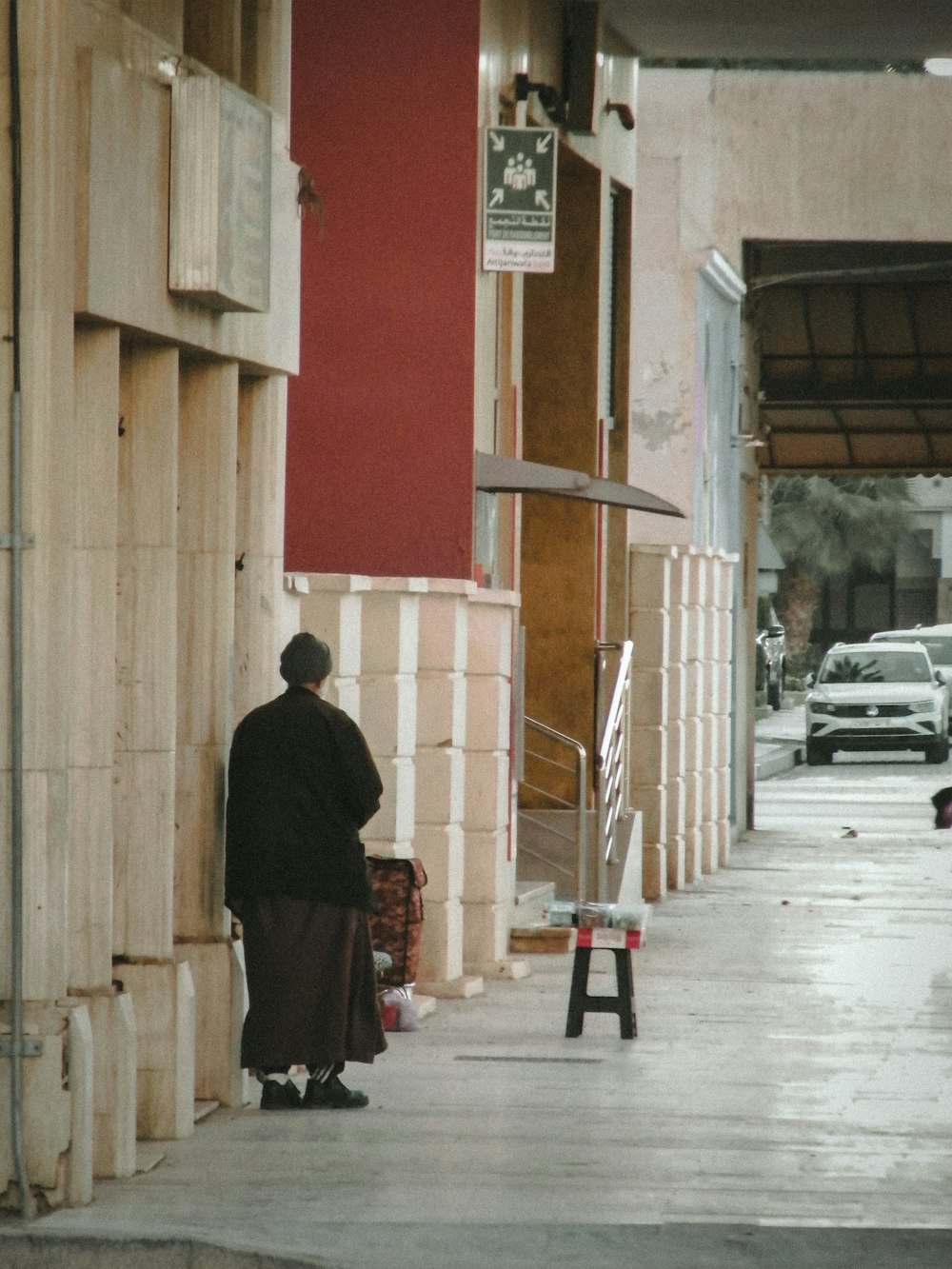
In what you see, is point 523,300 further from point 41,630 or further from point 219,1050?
point 41,630

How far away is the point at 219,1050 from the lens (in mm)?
10078

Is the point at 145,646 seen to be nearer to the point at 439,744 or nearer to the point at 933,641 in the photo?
the point at 439,744

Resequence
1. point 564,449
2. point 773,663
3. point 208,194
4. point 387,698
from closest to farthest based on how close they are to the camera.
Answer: point 208,194 < point 387,698 < point 564,449 < point 773,663

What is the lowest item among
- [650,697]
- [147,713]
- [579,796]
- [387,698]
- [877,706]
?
[877,706]

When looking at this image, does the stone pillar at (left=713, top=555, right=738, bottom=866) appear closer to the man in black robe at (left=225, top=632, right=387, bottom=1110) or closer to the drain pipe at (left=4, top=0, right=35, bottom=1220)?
the man in black robe at (left=225, top=632, right=387, bottom=1110)

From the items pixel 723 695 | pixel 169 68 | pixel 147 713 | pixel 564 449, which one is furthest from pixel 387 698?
pixel 723 695

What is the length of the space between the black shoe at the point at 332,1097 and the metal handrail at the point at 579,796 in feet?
21.0

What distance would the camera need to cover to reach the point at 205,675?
9.94 metres

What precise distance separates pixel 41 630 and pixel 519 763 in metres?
7.45

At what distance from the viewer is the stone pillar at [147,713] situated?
9.30m

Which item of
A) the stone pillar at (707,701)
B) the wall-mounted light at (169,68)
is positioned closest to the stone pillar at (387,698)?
the wall-mounted light at (169,68)

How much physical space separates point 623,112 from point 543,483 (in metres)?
5.58

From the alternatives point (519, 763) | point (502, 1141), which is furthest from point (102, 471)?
point (519, 763)

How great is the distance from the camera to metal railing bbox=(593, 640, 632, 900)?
1711 centimetres
